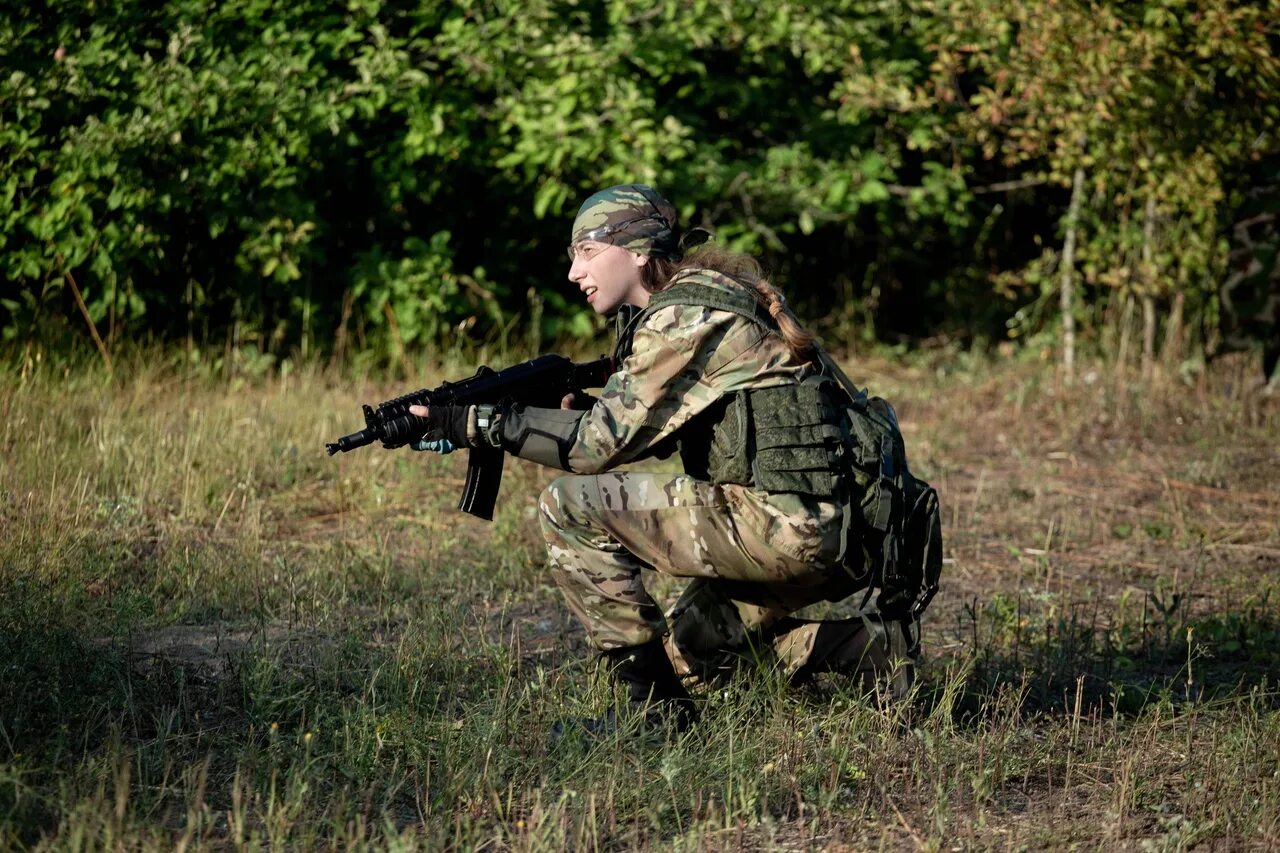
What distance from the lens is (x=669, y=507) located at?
3.75 meters

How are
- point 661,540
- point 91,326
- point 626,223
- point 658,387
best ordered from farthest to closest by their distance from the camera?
1. point 91,326
2. point 626,223
3. point 661,540
4. point 658,387

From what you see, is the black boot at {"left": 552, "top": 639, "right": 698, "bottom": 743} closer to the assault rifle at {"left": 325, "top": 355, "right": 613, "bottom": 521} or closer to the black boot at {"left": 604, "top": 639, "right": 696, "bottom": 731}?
the black boot at {"left": 604, "top": 639, "right": 696, "bottom": 731}

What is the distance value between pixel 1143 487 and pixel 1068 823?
3.99 metres

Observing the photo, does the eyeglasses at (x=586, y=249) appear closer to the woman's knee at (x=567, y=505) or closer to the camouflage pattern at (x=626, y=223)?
the camouflage pattern at (x=626, y=223)

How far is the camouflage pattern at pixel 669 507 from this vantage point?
365cm

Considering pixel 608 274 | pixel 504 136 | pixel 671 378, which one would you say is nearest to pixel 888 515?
pixel 671 378

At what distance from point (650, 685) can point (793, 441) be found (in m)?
0.78

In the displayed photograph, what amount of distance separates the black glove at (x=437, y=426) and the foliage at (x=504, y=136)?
13.6 ft

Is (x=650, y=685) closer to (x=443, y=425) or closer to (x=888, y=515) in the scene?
(x=888, y=515)

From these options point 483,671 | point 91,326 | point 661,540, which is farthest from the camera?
point 91,326

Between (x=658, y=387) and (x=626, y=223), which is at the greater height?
(x=626, y=223)

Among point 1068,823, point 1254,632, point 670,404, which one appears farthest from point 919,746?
point 1254,632

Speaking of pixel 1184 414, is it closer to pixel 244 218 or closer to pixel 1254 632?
pixel 1254 632

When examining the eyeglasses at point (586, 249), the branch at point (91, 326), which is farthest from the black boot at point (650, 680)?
the branch at point (91, 326)
